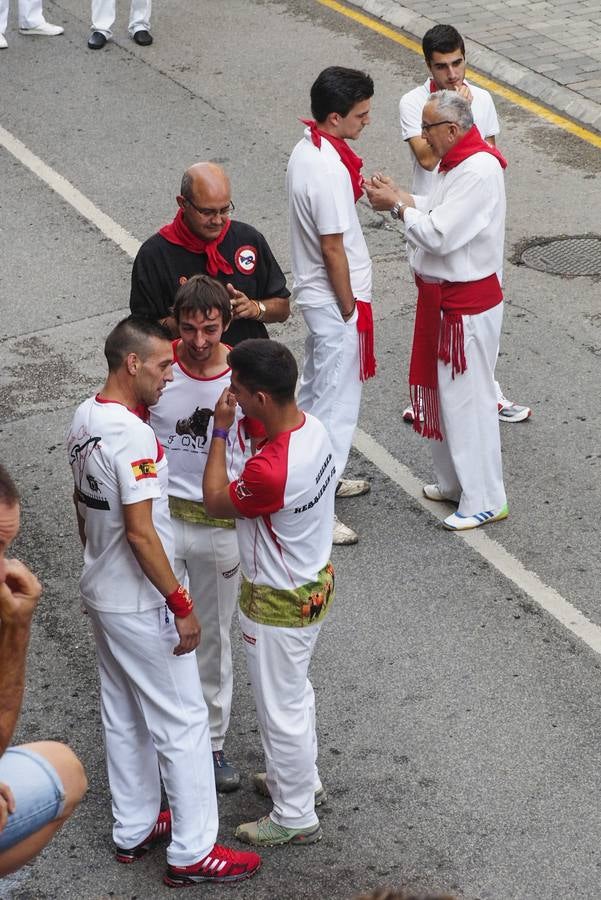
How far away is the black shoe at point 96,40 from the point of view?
14242mm

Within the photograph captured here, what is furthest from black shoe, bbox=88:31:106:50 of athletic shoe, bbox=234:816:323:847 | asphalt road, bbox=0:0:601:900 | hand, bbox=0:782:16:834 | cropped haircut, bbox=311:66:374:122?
hand, bbox=0:782:16:834

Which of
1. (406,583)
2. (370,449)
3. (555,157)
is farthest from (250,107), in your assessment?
(406,583)

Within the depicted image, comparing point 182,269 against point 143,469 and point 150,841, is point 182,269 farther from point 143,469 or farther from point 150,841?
point 150,841

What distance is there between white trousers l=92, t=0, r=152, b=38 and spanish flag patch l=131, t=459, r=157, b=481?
405 inches

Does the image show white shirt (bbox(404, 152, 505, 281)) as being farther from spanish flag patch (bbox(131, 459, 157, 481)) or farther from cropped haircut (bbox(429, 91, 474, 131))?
spanish flag patch (bbox(131, 459, 157, 481))

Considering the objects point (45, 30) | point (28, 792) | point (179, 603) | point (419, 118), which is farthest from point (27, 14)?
point (28, 792)

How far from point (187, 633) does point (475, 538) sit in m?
2.67

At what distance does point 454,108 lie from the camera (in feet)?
22.2

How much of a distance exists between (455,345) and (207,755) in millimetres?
2848

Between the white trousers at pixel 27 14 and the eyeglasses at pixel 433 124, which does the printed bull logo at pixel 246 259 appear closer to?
the eyeglasses at pixel 433 124

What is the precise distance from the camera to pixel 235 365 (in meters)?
4.94

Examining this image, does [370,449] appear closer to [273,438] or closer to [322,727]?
[322,727]

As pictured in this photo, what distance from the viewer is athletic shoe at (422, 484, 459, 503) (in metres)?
7.63

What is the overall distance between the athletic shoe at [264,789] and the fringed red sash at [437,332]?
2.42 m
